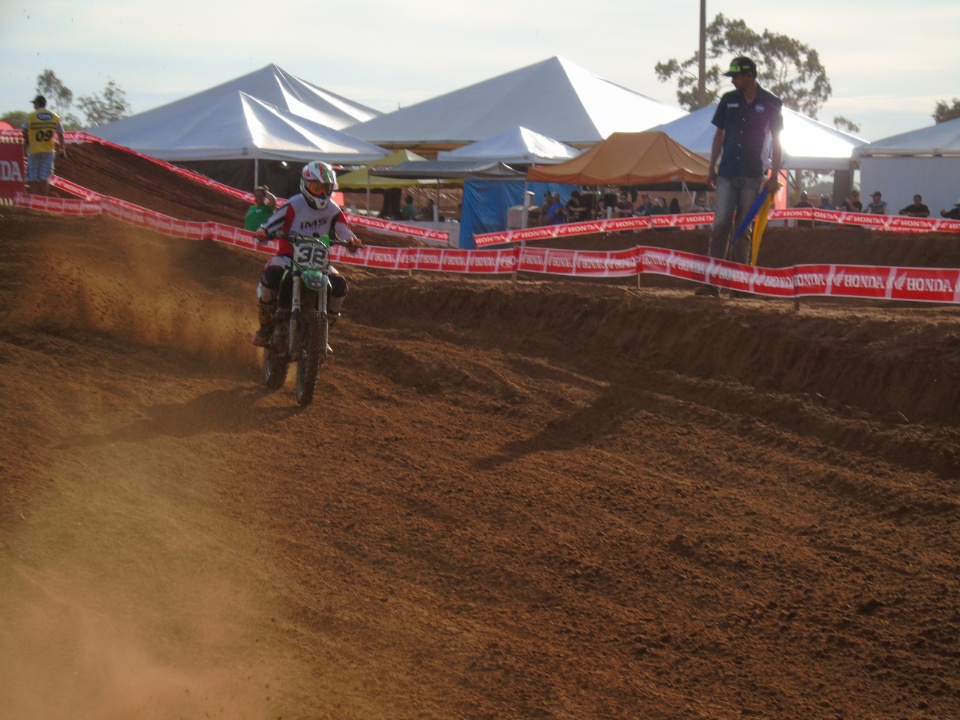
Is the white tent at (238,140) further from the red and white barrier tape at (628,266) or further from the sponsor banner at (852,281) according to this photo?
the sponsor banner at (852,281)

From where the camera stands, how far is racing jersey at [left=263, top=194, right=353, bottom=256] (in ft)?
27.9

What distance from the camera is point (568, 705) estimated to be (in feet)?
13.8

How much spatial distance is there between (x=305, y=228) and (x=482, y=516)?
3.57m

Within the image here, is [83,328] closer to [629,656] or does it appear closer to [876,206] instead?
[629,656]

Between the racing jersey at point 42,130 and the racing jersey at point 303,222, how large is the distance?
9032 mm

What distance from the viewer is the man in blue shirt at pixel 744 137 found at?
414 inches

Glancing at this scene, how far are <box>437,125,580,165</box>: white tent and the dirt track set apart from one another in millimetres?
17177

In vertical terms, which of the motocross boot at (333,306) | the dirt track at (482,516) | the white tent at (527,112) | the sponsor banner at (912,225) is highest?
the white tent at (527,112)

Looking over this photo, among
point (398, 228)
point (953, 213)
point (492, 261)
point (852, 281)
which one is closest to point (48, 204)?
point (492, 261)

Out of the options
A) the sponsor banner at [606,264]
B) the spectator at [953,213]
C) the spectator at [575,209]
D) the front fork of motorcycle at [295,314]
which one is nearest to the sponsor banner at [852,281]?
the sponsor banner at [606,264]

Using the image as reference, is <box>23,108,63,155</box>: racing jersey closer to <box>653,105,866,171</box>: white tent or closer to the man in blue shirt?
the man in blue shirt

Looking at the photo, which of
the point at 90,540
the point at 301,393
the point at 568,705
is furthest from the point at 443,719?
the point at 301,393

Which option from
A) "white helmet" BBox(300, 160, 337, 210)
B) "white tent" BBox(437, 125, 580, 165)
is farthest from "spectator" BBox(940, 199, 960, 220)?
"white helmet" BBox(300, 160, 337, 210)

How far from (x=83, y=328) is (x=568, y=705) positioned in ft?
24.2
